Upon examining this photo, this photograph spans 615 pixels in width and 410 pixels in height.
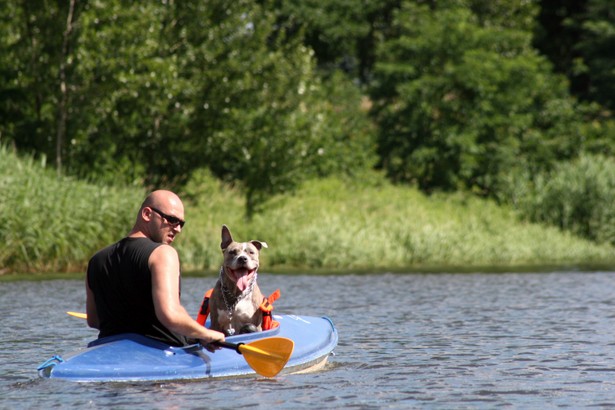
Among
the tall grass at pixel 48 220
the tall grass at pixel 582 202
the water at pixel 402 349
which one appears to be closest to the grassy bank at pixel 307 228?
the tall grass at pixel 48 220

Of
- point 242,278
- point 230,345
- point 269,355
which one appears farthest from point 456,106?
point 230,345

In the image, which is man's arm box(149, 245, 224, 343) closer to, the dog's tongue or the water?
the water

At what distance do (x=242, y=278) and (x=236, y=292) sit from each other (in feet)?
0.59

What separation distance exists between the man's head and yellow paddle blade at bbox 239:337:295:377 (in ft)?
4.40

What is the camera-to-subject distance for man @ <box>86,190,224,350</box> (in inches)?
349

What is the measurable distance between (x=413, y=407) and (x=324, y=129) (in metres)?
30.7

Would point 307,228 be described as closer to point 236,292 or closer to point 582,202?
point 582,202

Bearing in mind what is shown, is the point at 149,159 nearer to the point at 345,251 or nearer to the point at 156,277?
the point at 345,251

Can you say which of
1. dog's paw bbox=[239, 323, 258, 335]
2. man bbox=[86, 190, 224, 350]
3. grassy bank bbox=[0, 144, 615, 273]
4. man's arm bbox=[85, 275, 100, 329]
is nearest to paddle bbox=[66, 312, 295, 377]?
man bbox=[86, 190, 224, 350]

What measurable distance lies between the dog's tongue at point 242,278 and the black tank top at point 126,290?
3.00 ft

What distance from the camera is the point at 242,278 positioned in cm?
1052

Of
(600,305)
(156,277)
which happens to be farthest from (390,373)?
(600,305)

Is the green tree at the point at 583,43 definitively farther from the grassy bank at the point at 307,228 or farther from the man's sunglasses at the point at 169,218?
the man's sunglasses at the point at 169,218

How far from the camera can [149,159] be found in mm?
32469
